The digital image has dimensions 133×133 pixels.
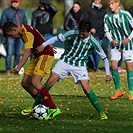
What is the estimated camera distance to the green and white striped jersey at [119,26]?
42.5ft

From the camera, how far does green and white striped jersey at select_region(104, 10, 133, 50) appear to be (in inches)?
510

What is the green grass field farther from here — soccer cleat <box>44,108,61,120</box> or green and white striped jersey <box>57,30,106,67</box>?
green and white striped jersey <box>57,30,106,67</box>

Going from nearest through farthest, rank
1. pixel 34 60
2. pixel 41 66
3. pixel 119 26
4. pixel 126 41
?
pixel 41 66
pixel 34 60
pixel 126 41
pixel 119 26

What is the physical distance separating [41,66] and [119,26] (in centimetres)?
259

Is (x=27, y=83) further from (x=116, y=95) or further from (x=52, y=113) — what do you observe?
(x=116, y=95)

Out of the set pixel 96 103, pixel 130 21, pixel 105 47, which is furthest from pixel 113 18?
pixel 105 47

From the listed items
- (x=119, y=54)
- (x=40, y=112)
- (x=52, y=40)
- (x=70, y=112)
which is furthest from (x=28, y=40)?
(x=119, y=54)

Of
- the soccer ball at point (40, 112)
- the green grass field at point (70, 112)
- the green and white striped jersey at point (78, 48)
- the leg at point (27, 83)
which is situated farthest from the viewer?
the leg at point (27, 83)

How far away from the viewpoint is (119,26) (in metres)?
13.1

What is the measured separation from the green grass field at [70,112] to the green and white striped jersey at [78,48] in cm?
92

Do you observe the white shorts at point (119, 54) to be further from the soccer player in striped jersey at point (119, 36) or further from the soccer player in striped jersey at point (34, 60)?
the soccer player in striped jersey at point (34, 60)

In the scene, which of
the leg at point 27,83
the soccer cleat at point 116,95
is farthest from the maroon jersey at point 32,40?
the soccer cleat at point 116,95

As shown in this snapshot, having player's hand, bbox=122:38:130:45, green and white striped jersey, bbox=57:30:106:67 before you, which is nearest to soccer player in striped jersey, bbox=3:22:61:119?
green and white striped jersey, bbox=57:30:106:67

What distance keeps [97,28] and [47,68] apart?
7.76 m
